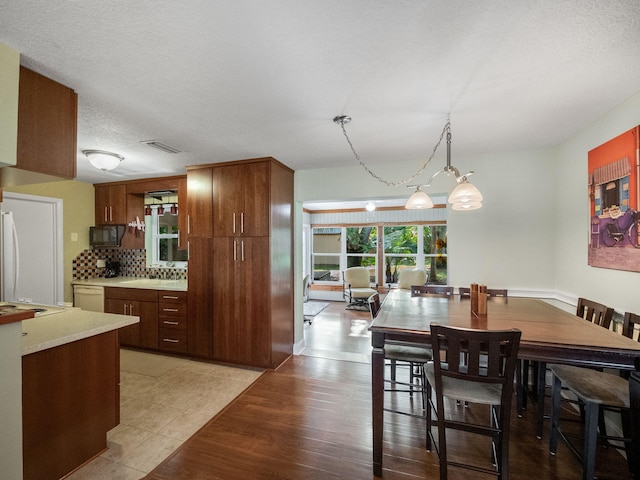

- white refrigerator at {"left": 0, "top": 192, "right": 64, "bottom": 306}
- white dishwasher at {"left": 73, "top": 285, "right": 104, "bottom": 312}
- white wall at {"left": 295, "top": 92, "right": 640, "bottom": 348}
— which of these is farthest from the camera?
white dishwasher at {"left": 73, "top": 285, "right": 104, "bottom": 312}

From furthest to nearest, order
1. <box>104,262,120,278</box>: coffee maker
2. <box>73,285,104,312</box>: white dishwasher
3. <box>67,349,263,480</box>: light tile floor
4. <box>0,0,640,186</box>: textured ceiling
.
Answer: <box>104,262,120,278</box>: coffee maker, <box>73,285,104,312</box>: white dishwasher, <box>67,349,263,480</box>: light tile floor, <box>0,0,640,186</box>: textured ceiling

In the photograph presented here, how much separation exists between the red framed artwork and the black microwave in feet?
18.6

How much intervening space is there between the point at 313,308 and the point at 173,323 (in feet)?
10.8

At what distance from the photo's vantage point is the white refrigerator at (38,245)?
3.24m

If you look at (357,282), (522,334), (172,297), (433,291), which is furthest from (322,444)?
(357,282)

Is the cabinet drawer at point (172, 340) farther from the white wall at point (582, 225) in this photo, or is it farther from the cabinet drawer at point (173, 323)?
the white wall at point (582, 225)

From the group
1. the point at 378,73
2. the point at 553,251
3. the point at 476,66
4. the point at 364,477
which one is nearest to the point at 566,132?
the point at 553,251

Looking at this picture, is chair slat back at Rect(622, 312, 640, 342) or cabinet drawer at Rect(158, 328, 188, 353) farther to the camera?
cabinet drawer at Rect(158, 328, 188, 353)

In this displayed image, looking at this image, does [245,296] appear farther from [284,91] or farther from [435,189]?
[435,189]

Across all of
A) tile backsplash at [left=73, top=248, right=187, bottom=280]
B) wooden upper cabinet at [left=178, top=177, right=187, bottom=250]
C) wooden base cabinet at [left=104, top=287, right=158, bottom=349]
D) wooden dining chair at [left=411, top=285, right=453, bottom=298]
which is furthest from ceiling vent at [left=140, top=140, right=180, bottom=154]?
wooden dining chair at [left=411, top=285, right=453, bottom=298]

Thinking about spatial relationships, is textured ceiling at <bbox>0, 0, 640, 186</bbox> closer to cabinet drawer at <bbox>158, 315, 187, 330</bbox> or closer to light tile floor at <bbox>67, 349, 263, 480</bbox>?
cabinet drawer at <bbox>158, 315, 187, 330</bbox>

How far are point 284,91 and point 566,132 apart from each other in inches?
102

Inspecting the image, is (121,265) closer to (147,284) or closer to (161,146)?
Result: (147,284)

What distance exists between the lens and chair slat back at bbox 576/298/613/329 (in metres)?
1.85
